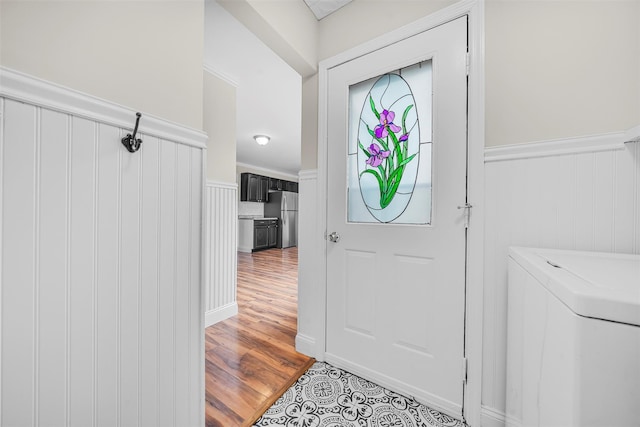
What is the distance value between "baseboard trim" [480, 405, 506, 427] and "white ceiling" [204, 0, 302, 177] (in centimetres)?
272

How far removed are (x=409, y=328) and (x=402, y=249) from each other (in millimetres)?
446

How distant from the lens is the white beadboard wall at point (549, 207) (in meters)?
0.96

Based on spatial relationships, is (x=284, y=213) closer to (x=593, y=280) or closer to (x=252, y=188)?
(x=252, y=188)

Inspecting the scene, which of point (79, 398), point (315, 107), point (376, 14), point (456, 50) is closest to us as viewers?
point (79, 398)

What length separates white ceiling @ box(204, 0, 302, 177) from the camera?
1.87 m

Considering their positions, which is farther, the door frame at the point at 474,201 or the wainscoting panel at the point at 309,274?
the wainscoting panel at the point at 309,274

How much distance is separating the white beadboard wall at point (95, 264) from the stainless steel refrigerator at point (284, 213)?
6206mm

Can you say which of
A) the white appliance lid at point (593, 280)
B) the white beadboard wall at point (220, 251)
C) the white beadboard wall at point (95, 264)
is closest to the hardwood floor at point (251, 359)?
the white beadboard wall at point (220, 251)

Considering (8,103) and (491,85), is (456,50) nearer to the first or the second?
(491,85)

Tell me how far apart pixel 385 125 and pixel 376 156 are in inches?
7.5

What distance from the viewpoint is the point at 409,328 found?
1.38 m

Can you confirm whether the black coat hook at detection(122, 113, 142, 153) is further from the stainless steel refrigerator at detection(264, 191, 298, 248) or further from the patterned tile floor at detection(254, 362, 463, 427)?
the stainless steel refrigerator at detection(264, 191, 298, 248)

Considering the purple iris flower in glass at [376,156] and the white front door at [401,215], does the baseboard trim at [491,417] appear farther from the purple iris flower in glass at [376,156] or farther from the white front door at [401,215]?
the purple iris flower in glass at [376,156]

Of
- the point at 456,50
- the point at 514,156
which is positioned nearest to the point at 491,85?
the point at 456,50
